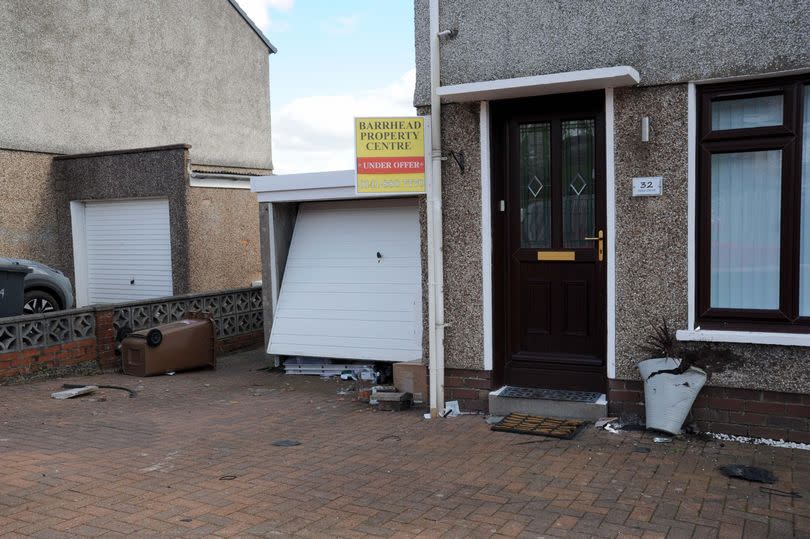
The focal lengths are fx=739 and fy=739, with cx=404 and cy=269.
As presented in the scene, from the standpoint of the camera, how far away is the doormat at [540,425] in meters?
6.04

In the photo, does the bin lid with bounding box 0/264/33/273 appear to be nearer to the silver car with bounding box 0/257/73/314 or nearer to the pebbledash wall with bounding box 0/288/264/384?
the pebbledash wall with bounding box 0/288/264/384

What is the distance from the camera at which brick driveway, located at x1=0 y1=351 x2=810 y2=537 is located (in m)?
4.33

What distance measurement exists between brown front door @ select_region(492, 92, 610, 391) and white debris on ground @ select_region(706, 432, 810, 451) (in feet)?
3.50

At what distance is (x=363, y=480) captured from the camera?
16.9 ft

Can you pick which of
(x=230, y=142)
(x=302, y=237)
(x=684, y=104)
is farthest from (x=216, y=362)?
(x=230, y=142)

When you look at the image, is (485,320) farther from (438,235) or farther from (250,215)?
(250,215)

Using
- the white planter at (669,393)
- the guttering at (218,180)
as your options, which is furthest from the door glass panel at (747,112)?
the guttering at (218,180)

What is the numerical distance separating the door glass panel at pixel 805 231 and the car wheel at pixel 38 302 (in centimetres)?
975

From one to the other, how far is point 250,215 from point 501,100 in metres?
9.10

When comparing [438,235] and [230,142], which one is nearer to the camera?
[438,235]

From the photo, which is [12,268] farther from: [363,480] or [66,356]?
[363,480]

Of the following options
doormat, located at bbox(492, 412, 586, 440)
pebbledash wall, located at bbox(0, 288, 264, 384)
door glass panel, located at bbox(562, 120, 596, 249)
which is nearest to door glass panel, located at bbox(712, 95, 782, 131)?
door glass panel, located at bbox(562, 120, 596, 249)

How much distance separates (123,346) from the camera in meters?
9.74

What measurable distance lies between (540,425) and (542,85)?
2875mm
